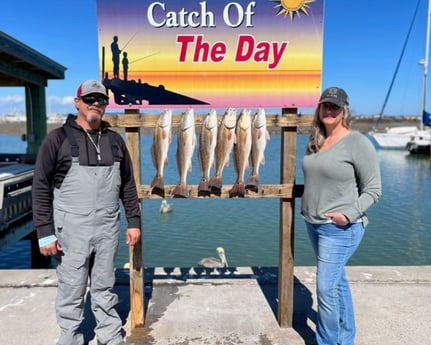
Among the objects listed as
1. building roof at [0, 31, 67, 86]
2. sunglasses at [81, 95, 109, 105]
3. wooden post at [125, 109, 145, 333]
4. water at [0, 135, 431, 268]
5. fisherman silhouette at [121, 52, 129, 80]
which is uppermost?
building roof at [0, 31, 67, 86]

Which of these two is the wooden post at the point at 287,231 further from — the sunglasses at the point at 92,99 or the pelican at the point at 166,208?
the pelican at the point at 166,208

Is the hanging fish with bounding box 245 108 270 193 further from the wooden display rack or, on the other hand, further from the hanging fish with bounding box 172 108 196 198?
the hanging fish with bounding box 172 108 196 198

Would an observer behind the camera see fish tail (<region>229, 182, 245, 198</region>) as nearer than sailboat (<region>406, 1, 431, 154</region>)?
Yes

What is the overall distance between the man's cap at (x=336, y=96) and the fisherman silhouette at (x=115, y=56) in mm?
1637

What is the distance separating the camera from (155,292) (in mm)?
4027

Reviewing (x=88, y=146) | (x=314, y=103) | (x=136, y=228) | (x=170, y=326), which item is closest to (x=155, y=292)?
(x=170, y=326)

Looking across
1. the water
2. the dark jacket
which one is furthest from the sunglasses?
the water

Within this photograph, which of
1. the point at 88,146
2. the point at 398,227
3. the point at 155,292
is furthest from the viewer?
the point at 398,227

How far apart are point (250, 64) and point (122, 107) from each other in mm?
1104

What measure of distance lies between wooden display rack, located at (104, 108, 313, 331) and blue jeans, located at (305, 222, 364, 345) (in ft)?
1.77

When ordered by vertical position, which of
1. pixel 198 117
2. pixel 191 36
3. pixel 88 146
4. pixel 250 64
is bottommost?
pixel 88 146

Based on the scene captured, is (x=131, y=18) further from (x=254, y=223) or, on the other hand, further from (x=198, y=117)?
(x=254, y=223)

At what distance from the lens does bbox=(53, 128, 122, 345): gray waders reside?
105 inches

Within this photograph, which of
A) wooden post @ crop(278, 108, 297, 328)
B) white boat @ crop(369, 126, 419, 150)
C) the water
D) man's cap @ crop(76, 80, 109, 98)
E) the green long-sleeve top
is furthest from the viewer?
white boat @ crop(369, 126, 419, 150)
